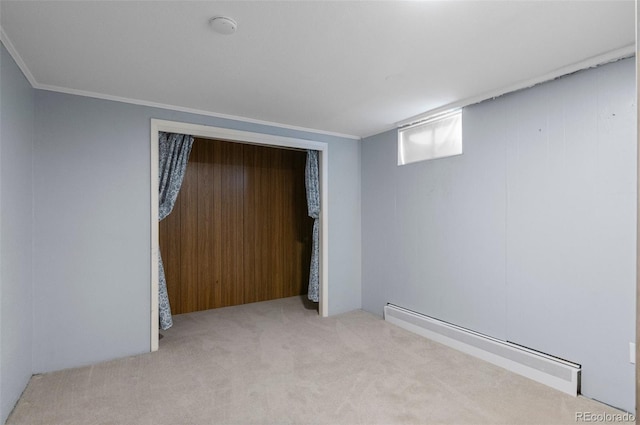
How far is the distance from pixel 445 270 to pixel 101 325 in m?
3.22

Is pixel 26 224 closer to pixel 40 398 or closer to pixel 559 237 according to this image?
pixel 40 398

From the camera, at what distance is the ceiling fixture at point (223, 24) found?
1.68 metres

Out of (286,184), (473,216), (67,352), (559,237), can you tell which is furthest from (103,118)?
(559,237)

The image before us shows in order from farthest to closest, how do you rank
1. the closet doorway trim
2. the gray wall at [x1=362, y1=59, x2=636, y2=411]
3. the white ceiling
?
the closet doorway trim → the gray wall at [x1=362, y1=59, x2=636, y2=411] → the white ceiling

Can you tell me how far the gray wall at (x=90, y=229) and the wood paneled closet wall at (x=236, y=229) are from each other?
1146mm

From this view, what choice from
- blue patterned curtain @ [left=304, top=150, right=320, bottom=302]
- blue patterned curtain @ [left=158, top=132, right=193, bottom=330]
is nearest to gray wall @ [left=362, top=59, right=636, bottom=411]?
blue patterned curtain @ [left=304, top=150, right=320, bottom=302]

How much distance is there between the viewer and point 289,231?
16.6ft

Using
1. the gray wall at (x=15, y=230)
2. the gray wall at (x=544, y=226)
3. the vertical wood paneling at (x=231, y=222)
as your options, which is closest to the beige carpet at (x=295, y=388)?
the gray wall at (x=15, y=230)

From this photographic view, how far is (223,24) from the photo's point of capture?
172cm

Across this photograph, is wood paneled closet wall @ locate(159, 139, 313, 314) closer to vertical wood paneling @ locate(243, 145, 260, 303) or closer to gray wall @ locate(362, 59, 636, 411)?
vertical wood paneling @ locate(243, 145, 260, 303)

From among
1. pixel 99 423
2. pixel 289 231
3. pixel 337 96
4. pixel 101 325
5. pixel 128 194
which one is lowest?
pixel 99 423
